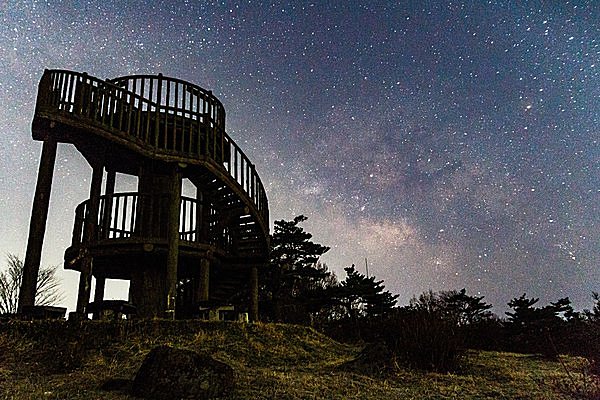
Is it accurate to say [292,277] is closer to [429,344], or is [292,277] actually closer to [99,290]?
[99,290]

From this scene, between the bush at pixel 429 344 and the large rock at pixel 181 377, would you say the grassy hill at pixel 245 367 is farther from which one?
the bush at pixel 429 344

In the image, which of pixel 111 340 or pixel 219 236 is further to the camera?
pixel 219 236

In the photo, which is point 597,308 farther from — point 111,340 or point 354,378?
point 111,340

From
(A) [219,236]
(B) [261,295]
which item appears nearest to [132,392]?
(A) [219,236]

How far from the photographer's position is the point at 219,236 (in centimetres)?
1558

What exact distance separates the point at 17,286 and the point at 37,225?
2933 cm

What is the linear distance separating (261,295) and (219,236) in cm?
1658

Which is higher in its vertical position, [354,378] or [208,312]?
[208,312]

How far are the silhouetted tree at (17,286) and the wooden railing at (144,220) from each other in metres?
22.1

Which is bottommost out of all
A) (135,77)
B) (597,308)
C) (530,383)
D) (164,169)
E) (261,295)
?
(530,383)

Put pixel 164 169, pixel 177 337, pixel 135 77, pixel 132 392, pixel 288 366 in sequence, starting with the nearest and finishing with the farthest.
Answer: pixel 132 392, pixel 288 366, pixel 177 337, pixel 135 77, pixel 164 169

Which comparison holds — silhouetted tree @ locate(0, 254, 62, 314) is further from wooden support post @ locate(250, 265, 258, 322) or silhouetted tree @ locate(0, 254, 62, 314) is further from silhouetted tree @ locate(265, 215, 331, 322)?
wooden support post @ locate(250, 265, 258, 322)

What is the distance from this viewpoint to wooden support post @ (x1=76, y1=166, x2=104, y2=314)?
41.0ft

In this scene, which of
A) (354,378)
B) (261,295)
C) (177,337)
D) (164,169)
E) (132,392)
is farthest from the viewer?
(261,295)
